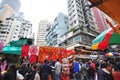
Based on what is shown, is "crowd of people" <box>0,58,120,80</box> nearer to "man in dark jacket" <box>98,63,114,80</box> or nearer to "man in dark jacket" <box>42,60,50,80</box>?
"man in dark jacket" <box>42,60,50,80</box>

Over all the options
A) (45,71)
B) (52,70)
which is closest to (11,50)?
(45,71)

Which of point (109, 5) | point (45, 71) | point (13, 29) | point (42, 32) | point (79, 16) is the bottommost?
point (45, 71)

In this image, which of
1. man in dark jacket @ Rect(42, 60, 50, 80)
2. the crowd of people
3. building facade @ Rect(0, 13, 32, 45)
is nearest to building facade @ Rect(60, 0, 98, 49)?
the crowd of people

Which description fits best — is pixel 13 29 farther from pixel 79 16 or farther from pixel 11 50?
pixel 11 50

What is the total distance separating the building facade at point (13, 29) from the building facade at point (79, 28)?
36317 millimetres

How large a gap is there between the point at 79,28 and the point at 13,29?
52.4 meters

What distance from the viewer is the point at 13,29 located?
78875mm

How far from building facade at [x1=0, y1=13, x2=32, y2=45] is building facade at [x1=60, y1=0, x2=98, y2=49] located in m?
36.3

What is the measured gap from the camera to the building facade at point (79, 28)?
35559 mm

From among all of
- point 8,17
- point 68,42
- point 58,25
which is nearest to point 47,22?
point 8,17

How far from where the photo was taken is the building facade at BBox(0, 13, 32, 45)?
7432 cm

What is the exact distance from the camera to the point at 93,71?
11938 mm

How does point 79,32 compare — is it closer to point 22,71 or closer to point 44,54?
point 44,54

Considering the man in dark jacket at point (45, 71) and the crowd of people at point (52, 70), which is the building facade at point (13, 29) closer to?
the crowd of people at point (52, 70)
